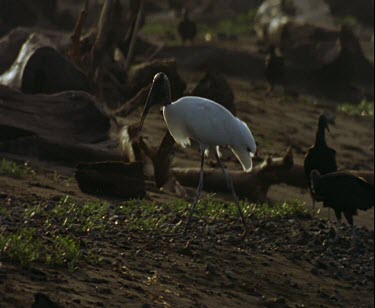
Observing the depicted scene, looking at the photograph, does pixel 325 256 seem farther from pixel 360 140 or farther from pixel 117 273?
pixel 360 140

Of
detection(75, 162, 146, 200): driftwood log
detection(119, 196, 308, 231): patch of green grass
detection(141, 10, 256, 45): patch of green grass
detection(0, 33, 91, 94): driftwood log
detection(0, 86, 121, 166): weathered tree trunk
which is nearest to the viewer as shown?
detection(119, 196, 308, 231): patch of green grass

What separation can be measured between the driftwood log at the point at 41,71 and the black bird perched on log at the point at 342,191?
11.0ft

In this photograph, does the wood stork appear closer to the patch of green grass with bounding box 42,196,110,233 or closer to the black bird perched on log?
the black bird perched on log

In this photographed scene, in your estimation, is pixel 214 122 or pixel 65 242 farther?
pixel 214 122

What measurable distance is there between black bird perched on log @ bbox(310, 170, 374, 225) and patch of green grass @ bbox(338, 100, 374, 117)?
878 centimetres

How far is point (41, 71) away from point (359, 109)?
8.45 metres

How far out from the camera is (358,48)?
23.5 meters

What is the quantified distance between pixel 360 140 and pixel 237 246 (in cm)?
827

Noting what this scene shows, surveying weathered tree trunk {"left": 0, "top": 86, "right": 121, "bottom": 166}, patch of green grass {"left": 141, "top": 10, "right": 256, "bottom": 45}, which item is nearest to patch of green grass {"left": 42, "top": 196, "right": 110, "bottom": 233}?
weathered tree trunk {"left": 0, "top": 86, "right": 121, "bottom": 166}

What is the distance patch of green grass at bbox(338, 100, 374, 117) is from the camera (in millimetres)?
20953

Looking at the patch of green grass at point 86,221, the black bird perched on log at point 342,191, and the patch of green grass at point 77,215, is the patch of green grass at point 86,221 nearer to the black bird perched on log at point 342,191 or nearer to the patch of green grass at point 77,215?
the patch of green grass at point 77,215

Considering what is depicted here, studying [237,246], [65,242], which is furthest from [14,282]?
[237,246]

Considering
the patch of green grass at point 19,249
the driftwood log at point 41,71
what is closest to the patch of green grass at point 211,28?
the driftwood log at point 41,71

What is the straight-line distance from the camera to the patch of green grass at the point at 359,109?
21.0 meters
